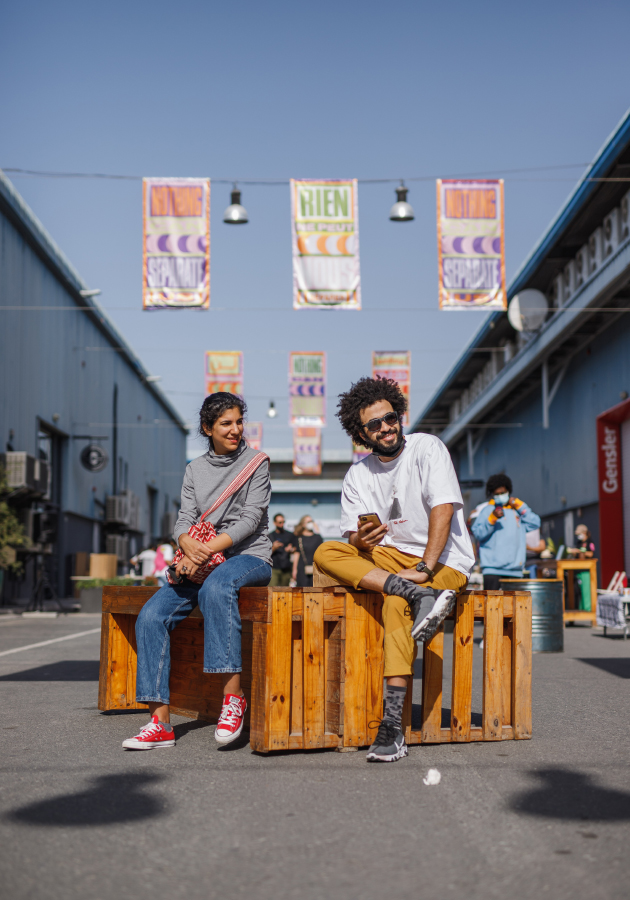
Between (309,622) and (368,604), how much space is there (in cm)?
29

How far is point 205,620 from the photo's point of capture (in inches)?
182

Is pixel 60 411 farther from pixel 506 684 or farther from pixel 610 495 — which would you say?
pixel 506 684

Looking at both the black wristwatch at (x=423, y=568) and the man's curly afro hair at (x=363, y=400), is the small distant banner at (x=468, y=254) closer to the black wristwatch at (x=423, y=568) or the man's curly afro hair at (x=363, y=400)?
the man's curly afro hair at (x=363, y=400)

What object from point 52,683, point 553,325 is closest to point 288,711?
point 52,683

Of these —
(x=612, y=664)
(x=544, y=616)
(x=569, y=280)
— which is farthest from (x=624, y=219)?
(x=612, y=664)

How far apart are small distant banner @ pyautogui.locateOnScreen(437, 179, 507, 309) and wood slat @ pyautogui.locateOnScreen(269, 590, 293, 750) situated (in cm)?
1256

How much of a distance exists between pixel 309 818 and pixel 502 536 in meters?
7.25

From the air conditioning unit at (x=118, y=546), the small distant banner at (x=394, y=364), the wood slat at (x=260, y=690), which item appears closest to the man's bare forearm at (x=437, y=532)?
the wood slat at (x=260, y=690)

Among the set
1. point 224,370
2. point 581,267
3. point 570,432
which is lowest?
point 570,432

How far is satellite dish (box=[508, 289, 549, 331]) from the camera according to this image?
2659 cm

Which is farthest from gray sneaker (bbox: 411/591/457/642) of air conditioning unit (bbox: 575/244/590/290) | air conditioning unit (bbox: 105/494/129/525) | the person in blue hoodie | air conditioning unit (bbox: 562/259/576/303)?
air conditioning unit (bbox: 105/494/129/525)

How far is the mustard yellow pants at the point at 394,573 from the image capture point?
4.36m

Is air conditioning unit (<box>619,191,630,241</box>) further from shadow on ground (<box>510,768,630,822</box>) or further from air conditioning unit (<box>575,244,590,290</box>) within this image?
shadow on ground (<box>510,768,630,822</box>)

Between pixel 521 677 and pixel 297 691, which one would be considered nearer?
pixel 297 691
